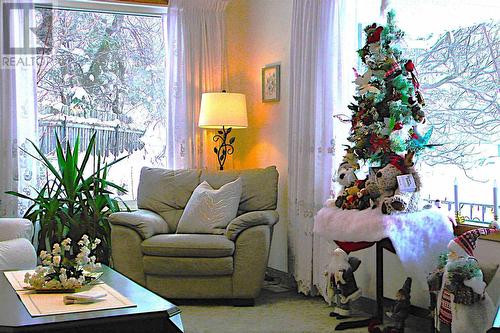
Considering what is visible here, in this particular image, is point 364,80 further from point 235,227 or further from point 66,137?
point 66,137

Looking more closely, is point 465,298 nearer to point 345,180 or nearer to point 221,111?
point 345,180

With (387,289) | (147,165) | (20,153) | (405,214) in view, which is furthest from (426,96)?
(20,153)

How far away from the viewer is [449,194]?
4461mm

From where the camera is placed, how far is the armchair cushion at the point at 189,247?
15.5 feet

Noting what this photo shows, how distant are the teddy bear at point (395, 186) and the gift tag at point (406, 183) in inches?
0.9

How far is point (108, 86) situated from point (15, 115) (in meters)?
0.90

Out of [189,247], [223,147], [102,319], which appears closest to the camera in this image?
[102,319]

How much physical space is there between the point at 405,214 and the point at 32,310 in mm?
2121

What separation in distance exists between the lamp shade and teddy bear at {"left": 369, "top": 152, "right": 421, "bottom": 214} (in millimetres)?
1875

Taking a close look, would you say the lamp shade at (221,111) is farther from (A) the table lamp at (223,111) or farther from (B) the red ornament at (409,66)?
(B) the red ornament at (409,66)

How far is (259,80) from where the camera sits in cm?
619

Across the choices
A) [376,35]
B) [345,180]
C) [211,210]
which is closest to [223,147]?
[211,210]

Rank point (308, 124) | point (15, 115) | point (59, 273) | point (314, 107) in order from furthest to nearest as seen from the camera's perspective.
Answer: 1. point (15, 115)
2. point (308, 124)
3. point (314, 107)
4. point (59, 273)

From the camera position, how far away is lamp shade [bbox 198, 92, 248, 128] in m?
5.71
